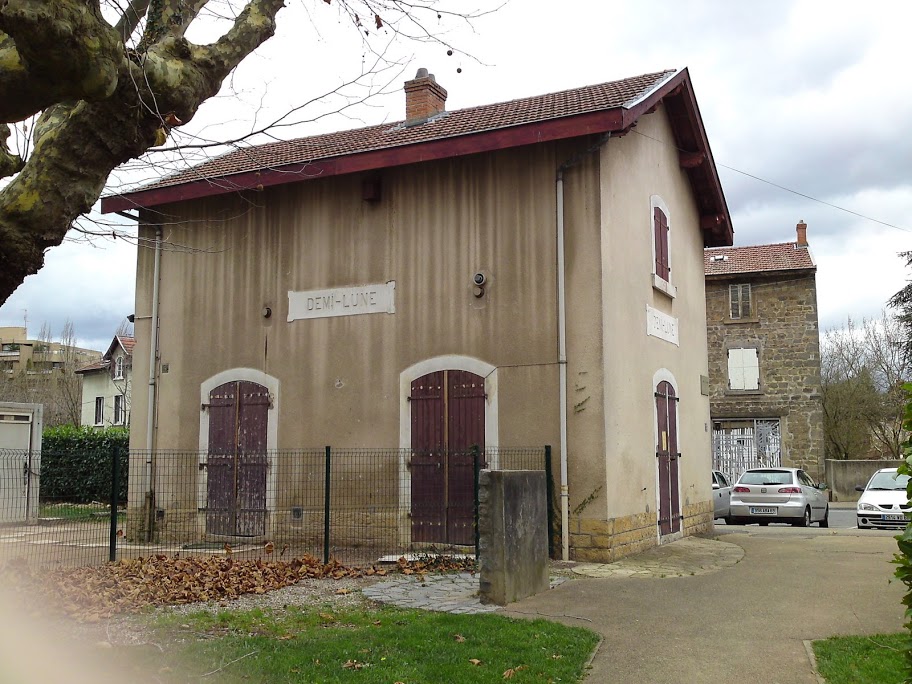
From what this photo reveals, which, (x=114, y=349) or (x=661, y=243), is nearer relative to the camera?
(x=661, y=243)

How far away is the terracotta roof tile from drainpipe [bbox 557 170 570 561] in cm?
114

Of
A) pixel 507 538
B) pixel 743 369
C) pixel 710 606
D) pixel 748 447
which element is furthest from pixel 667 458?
pixel 743 369

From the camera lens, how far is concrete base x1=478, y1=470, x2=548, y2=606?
7840mm

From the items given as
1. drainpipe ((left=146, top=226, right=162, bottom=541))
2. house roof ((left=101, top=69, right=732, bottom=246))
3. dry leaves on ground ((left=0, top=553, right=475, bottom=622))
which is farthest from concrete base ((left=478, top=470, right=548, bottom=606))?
drainpipe ((left=146, top=226, right=162, bottom=541))

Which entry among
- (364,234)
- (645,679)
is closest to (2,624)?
(645,679)

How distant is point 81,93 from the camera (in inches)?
180

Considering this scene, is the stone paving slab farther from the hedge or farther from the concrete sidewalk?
the hedge

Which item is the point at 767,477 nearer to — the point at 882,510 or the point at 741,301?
the point at 882,510

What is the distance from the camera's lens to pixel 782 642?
21.9 feet

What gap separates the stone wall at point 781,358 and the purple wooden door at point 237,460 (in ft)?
72.4

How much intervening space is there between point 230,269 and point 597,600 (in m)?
8.20

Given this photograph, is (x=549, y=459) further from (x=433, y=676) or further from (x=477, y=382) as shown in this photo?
(x=433, y=676)

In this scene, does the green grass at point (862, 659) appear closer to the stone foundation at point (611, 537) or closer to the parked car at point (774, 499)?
the stone foundation at point (611, 537)

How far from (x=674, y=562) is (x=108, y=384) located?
4394 centimetres
